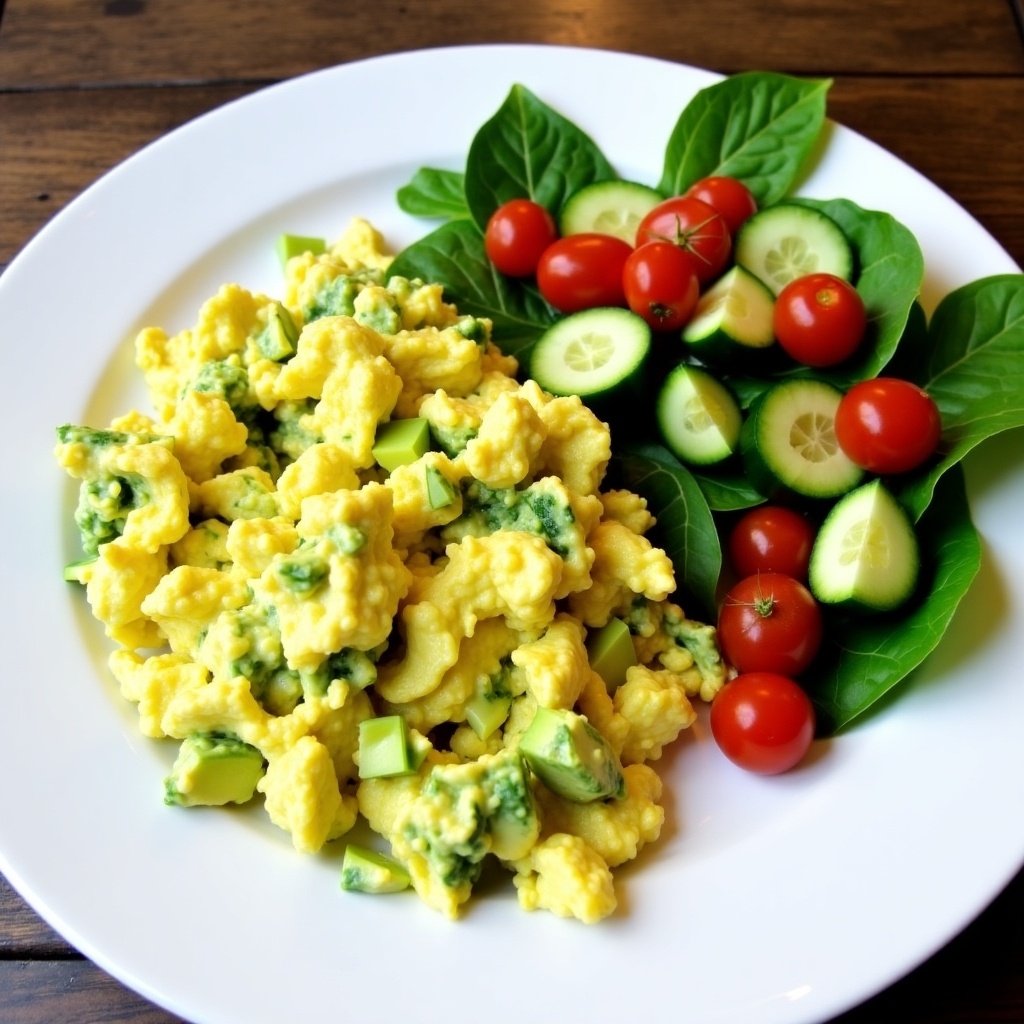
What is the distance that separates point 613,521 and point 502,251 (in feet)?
3.16

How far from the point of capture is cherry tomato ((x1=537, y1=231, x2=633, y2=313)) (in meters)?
2.85

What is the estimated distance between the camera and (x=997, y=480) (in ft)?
8.29

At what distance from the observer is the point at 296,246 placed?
2936 millimetres

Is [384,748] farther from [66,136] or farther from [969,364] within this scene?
[66,136]

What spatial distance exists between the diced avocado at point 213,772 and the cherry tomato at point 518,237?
1557mm

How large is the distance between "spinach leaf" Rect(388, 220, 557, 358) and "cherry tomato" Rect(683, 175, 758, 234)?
54cm

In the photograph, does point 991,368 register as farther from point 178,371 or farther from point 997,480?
point 178,371

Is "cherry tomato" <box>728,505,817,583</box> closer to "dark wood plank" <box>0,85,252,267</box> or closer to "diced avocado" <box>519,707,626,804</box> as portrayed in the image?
"diced avocado" <box>519,707,626,804</box>

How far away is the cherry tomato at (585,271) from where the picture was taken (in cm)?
285

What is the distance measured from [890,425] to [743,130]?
1143 mm

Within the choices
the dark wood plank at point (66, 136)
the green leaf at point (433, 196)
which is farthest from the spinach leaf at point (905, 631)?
the dark wood plank at point (66, 136)

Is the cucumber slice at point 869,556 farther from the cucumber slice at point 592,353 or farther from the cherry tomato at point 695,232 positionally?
the cherry tomato at point 695,232

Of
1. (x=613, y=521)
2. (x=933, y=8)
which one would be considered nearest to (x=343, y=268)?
(x=613, y=521)

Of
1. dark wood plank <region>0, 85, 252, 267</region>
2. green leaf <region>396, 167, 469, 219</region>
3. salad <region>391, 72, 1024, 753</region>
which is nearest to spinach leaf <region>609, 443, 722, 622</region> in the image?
salad <region>391, 72, 1024, 753</region>
